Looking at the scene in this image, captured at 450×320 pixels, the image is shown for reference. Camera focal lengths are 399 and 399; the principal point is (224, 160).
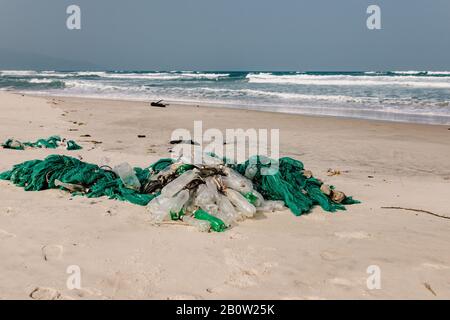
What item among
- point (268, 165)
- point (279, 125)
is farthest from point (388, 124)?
point (268, 165)

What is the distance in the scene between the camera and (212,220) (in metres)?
3.37

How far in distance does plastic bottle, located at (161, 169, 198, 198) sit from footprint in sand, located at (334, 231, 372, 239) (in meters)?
1.40

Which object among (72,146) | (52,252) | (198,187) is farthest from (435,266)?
(72,146)

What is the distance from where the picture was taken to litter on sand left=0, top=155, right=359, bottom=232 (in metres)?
3.56

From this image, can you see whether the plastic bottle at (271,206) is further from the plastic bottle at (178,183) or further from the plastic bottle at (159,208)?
the plastic bottle at (159,208)

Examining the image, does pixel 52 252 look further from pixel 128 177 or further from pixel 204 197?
pixel 128 177

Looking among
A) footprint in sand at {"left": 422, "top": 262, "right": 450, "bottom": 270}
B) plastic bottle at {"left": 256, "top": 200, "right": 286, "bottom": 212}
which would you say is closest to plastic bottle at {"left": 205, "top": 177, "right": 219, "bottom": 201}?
plastic bottle at {"left": 256, "top": 200, "right": 286, "bottom": 212}

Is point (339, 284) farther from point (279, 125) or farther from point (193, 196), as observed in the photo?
point (279, 125)

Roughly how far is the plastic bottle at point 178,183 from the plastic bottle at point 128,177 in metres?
0.55

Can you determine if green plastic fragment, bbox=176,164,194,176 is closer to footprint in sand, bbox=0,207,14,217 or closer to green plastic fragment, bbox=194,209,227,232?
green plastic fragment, bbox=194,209,227,232

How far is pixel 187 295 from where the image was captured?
236cm

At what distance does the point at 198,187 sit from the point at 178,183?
0.66 ft
